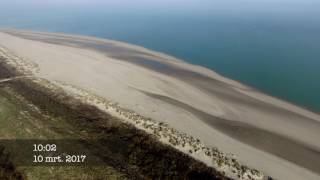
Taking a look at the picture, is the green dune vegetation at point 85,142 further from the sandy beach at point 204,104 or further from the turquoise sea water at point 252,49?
the turquoise sea water at point 252,49

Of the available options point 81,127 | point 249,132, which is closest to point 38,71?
point 81,127

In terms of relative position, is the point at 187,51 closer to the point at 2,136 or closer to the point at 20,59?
the point at 20,59

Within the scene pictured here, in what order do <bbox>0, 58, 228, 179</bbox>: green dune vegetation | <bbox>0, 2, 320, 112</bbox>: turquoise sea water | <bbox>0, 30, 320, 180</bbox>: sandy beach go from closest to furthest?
1. <bbox>0, 58, 228, 179</bbox>: green dune vegetation
2. <bbox>0, 30, 320, 180</bbox>: sandy beach
3. <bbox>0, 2, 320, 112</bbox>: turquoise sea water
